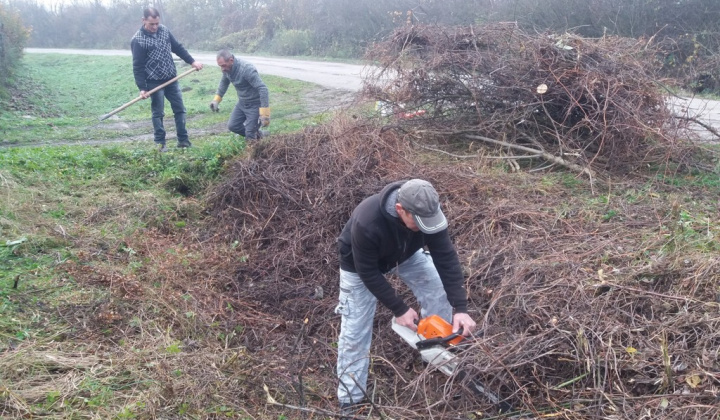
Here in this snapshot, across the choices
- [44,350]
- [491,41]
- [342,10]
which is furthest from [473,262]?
[342,10]

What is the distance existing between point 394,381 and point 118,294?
236cm

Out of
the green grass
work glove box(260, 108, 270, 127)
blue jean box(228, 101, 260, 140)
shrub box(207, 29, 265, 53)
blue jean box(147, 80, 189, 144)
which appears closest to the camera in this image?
work glove box(260, 108, 270, 127)

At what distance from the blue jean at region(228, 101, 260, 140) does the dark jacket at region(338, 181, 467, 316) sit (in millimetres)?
4726

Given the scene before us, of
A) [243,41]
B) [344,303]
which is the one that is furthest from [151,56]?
[243,41]

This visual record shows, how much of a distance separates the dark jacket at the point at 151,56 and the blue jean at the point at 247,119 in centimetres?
117

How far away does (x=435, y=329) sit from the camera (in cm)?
308

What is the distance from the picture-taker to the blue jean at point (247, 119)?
759 cm

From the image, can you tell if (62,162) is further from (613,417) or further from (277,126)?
(613,417)

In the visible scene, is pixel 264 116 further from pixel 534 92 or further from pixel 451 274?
pixel 451 274

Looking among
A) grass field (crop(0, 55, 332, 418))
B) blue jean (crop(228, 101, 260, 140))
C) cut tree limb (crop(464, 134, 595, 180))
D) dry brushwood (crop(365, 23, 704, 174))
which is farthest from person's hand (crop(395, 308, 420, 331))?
blue jean (crop(228, 101, 260, 140))

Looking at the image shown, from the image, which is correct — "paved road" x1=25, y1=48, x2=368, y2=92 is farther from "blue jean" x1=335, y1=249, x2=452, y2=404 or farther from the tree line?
"blue jean" x1=335, y1=249, x2=452, y2=404

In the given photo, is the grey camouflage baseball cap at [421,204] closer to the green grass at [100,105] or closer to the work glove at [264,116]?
the work glove at [264,116]

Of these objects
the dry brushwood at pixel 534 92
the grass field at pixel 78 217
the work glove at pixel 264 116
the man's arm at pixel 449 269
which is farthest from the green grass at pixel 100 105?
the man's arm at pixel 449 269

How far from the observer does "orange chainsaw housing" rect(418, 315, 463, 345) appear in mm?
3078
